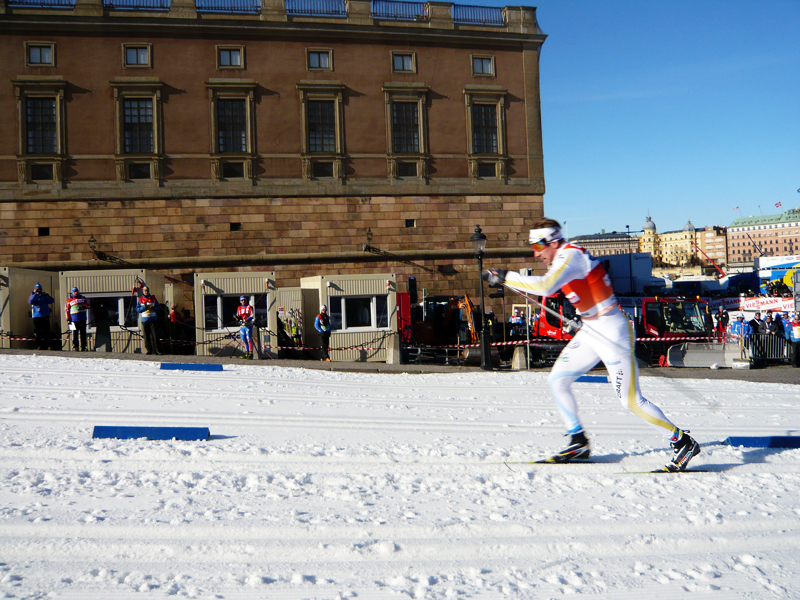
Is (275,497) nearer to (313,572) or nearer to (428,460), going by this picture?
(313,572)

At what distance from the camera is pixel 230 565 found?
9.51 feet

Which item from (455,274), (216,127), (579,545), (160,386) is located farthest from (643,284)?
(579,545)

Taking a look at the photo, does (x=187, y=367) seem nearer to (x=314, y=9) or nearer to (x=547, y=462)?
(x=547, y=462)

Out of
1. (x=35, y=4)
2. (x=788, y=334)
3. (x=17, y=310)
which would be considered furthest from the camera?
(x=35, y=4)

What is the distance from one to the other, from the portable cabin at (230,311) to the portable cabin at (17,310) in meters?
4.03

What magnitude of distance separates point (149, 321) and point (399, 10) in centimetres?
2034

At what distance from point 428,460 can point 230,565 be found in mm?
2241

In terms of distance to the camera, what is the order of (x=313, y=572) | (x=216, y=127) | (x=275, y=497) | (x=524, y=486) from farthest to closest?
(x=216, y=127) < (x=524, y=486) < (x=275, y=497) < (x=313, y=572)

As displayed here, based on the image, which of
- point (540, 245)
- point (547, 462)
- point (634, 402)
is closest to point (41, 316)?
point (540, 245)

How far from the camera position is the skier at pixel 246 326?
1925cm

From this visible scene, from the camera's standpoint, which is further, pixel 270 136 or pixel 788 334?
pixel 270 136

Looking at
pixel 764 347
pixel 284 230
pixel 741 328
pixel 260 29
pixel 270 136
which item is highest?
pixel 260 29

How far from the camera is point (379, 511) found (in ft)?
12.0

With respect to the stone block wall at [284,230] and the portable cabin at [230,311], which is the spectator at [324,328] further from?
the stone block wall at [284,230]
